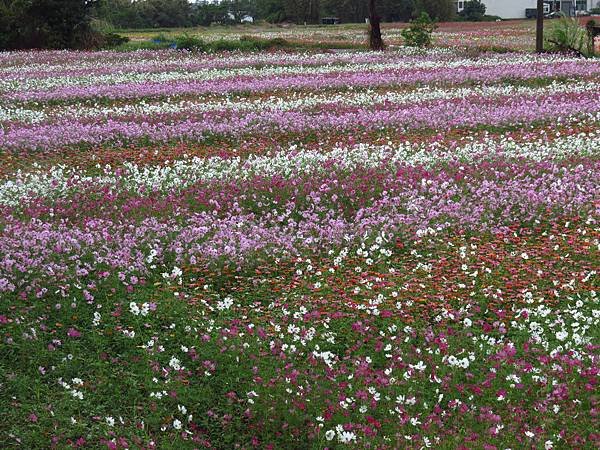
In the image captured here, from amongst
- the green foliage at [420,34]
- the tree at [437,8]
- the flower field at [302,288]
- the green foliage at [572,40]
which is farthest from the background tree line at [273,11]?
the flower field at [302,288]

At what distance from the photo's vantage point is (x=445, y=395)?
6141 millimetres

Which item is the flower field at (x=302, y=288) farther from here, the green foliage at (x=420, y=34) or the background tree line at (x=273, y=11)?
the background tree line at (x=273, y=11)

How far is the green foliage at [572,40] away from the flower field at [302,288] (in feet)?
64.3

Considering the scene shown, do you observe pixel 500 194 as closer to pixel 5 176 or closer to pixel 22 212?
pixel 22 212

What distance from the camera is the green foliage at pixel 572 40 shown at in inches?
1345

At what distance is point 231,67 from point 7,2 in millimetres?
23500

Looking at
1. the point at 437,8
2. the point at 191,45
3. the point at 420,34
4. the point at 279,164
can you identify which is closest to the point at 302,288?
the point at 279,164

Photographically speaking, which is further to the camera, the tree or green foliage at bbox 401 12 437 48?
the tree

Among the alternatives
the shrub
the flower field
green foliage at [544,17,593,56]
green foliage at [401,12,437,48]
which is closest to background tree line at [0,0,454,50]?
the shrub

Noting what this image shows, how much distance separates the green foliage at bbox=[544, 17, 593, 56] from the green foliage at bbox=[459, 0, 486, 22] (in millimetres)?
71367

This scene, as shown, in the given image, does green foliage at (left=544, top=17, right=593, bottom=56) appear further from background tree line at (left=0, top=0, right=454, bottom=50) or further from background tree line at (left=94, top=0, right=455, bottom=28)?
background tree line at (left=94, top=0, right=455, bottom=28)

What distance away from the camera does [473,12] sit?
106250mm

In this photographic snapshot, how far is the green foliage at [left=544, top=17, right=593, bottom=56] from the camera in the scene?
34.2 m

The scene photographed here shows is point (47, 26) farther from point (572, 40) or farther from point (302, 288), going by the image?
point (302, 288)
